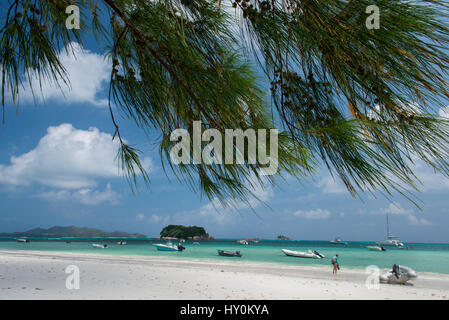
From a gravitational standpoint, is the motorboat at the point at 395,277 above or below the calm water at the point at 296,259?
→ above

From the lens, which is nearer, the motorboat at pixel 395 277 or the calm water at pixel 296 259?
the motorboat at pixel 395 277

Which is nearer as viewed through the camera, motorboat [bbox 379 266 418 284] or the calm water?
motorboat [bbox 379 266 418 284]

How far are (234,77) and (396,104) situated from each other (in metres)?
0.47

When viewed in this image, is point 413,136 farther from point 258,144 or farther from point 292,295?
point 292,295

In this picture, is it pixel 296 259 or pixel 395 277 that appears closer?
pixel 395 277

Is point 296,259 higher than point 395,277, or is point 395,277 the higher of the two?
point 395,277

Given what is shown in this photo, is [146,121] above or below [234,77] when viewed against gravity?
below

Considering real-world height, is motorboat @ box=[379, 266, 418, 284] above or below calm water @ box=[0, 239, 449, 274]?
above
